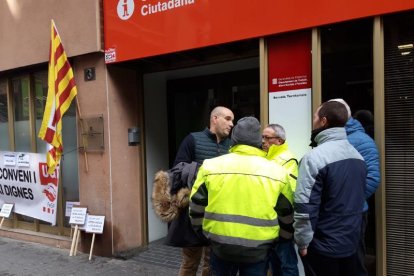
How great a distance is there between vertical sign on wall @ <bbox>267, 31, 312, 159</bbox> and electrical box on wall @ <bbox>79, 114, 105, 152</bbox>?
2.54 m

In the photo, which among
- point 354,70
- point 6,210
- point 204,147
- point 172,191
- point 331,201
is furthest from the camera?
point 6,210

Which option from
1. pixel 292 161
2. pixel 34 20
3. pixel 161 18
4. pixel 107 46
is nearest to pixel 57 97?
pixel 107 46

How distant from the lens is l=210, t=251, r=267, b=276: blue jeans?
273cm

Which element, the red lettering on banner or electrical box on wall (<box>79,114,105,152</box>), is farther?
the red lettering on banner

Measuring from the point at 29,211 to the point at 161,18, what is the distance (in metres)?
4.03

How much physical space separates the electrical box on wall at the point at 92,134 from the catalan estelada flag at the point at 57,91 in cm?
31

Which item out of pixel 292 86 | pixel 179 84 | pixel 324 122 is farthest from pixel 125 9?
pixel 324 122

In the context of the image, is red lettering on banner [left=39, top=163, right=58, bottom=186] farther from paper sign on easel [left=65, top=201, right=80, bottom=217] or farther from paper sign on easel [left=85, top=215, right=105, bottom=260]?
paper sign on easel [left=85, top=215, right=105, bottom=260]

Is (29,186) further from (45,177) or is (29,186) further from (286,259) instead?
(286,259)

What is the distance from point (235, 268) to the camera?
290 cm

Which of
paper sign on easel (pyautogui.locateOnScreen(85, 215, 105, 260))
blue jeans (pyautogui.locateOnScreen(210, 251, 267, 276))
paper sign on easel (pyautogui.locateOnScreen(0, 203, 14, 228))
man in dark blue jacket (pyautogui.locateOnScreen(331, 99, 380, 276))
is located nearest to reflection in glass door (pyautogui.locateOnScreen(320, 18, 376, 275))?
man in dark blue jacket (pyautogui.locateOnScreen(331, 99, 380, 276))

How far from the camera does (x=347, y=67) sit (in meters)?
4.05

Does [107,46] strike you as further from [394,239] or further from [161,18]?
[394,239]

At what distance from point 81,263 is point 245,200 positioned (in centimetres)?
379
